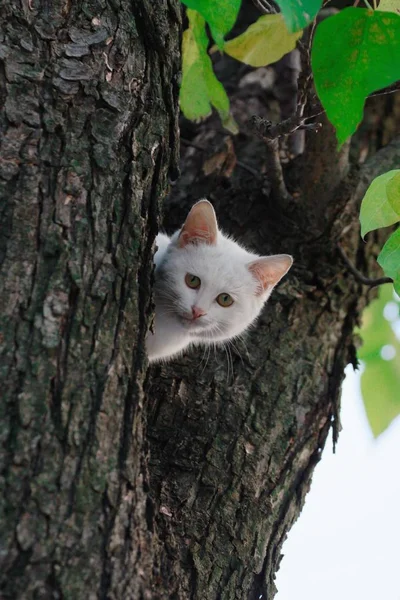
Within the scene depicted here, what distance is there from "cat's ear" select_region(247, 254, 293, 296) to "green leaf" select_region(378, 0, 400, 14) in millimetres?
1111

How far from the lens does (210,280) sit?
2.86 metres

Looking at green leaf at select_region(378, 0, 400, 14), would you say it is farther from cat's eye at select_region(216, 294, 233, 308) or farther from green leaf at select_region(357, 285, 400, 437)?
green leaf at select_region(357, 285, 400, 437)

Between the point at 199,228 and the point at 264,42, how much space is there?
0.80 m

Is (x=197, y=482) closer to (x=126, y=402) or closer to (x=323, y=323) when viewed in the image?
(x=126, y=402)

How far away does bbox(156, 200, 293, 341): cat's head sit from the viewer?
2.77 metres

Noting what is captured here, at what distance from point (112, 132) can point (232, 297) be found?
1.15 meters

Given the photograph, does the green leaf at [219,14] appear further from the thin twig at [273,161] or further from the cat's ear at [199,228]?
the cat's ear at [199,228]

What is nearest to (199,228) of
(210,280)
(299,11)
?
(210,280)

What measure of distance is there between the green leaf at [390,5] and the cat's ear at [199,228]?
1169mm

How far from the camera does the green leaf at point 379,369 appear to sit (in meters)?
2.85

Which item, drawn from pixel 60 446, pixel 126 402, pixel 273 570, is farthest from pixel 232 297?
pixel 60 446

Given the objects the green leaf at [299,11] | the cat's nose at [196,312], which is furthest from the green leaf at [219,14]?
the cat's nose at [196,312]

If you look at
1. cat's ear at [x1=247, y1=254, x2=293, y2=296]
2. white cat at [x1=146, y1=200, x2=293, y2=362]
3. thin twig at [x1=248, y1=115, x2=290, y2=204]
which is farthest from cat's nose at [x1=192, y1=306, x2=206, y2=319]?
thin twig at [x1=248, y1=115, x2=290, y2=204]

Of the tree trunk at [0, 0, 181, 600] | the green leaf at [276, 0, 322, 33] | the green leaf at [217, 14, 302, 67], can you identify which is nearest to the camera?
the green leaf at [276, 0, 322, 33]
